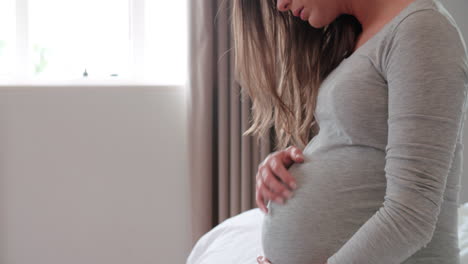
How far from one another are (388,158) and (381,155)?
0.07 metres

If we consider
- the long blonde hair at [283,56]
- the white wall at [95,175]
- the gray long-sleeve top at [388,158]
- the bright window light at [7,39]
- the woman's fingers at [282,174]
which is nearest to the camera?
the gray long-sleeve top at [388,158]

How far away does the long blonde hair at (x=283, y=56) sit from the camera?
3.90 feet

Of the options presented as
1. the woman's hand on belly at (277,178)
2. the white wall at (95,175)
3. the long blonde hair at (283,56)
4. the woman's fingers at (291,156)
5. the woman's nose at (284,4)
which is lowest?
the white wall at (95,175)

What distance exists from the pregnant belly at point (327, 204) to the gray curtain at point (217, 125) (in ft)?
4.56

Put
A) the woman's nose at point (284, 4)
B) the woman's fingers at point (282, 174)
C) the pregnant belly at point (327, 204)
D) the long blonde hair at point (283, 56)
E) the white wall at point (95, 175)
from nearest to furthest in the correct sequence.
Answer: the pregnant belly at point (327, 204)
the woman's fingers at point (282, 174)
the woman's nose at point (284, 4)
the long blonde hair at point (283, 56)
the white wall at point (95, 175)

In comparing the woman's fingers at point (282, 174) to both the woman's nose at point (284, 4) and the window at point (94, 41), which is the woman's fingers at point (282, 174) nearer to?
the woman's nose at point (284, 4)

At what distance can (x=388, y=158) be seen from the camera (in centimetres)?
77

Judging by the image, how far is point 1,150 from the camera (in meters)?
2.26

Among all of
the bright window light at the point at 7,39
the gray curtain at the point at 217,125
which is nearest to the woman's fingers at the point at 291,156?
the gray curtain at the point at 217,125

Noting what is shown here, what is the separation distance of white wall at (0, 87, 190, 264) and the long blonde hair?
46.2 inches

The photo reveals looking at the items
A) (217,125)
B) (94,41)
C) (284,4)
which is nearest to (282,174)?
(284,4)

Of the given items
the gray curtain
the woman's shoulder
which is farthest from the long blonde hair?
the gray curtain

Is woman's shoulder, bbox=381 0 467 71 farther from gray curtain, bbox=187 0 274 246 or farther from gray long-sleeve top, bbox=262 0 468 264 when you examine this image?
gray curtain, bbox=187 0 274 246

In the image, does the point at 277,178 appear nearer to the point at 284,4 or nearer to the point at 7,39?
the point at 284,4
